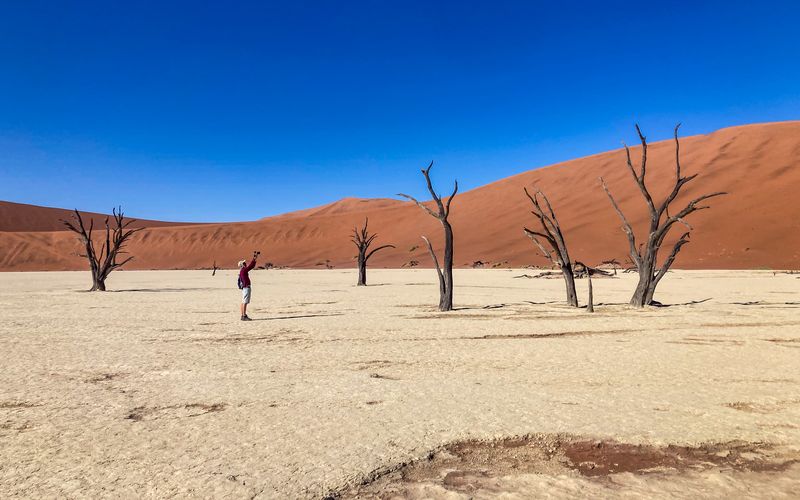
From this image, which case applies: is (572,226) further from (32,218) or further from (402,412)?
(32,218)

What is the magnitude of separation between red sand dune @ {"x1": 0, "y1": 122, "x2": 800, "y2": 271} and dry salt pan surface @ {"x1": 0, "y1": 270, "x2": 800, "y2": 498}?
116 ft

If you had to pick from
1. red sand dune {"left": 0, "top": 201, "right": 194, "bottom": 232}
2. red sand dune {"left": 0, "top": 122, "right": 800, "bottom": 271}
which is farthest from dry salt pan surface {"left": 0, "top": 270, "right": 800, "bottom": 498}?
red sand dune {"left": 0, "top": 201, "right": 194, "bottom": 232}

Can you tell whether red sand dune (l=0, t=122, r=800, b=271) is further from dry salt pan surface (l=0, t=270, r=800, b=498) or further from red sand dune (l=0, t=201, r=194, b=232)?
red sand dune (l=0, t=201, r=194, b=232)

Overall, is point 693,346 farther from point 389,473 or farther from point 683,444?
point 389,473

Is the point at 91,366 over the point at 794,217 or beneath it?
beneath

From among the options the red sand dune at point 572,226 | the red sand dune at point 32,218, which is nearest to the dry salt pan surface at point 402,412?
the red sand dune at point 572,226

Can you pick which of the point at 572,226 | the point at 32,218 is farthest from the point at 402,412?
the point at 32,218

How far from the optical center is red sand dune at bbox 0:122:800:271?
4356 cm

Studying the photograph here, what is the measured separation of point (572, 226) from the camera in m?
54.2

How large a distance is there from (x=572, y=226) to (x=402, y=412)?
169 ft

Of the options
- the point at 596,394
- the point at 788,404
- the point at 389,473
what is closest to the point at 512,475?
the point at 389,473

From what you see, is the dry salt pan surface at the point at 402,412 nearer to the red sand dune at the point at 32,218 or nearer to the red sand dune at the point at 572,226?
the red sand dune at the point at 572,226

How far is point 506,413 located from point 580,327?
6.54 m

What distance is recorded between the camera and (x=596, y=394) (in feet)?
19.8
